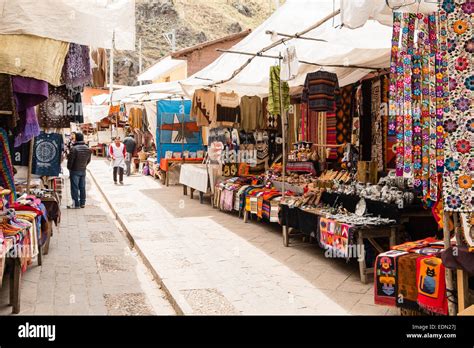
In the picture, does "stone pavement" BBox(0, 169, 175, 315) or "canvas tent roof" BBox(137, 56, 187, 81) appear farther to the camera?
"canvas tent roof" BBox(137, 56, 187, 81)

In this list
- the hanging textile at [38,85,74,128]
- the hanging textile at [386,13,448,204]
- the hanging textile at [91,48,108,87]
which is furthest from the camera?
the hanging textile at [38,85,74,128]

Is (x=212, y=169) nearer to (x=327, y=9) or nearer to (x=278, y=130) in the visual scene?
(x=278, y=130)

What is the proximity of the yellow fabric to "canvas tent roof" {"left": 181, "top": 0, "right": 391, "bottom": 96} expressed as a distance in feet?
9.41

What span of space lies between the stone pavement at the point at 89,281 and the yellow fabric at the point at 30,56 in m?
2.41

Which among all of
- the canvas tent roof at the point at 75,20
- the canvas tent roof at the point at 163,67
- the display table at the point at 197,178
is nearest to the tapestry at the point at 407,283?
the canvas tent roof at the point at 75,20

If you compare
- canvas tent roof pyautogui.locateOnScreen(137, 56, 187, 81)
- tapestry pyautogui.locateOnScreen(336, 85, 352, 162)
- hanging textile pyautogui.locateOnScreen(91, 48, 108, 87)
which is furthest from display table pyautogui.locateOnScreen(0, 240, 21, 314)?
canvas tent roof pyautogui.locateOnScreen(137, 56, 187, 81)

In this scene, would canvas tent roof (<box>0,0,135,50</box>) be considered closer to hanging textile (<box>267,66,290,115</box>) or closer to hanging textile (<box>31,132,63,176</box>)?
hanging textile (<box>267,66,290,115</box>)

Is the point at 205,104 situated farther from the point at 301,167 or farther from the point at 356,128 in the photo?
the point at 356,128

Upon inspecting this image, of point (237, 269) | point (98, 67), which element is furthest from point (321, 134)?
point (98, 67)

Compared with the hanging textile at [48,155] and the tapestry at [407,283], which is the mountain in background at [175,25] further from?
the tapestry at [407,283]

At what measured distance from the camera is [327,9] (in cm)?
727

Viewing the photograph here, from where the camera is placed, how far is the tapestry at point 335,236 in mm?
6078

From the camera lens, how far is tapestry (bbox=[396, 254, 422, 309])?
4.32 meters
